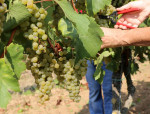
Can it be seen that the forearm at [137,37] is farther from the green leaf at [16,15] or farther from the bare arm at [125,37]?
the green leaf at [16,15]

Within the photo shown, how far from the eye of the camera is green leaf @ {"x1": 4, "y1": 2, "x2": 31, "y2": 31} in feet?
3.16

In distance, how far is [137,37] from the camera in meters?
1.59

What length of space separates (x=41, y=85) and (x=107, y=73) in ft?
9.29

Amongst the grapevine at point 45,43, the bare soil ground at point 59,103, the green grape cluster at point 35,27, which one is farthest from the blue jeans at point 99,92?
the green grape cluster at point 35,27

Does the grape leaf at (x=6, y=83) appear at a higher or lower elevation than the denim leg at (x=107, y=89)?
higher

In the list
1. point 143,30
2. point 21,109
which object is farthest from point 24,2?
point 21,109

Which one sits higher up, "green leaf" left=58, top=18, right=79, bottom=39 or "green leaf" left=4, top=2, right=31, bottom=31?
"green leaf" left=4, top=2, right=31, bottom=31

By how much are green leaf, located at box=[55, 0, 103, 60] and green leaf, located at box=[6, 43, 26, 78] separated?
1.01 feet

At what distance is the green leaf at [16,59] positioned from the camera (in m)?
0.96

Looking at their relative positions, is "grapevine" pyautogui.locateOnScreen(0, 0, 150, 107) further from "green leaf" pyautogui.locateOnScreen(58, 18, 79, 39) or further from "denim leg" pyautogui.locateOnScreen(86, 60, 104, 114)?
"denim leg" pyautogui.locateOnScreen(86, 60, 104, 114)

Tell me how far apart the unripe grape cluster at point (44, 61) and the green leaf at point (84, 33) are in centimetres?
12

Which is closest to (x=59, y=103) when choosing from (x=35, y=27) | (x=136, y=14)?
(x=136, y=14)

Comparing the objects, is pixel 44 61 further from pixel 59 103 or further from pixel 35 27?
pixel 59 103

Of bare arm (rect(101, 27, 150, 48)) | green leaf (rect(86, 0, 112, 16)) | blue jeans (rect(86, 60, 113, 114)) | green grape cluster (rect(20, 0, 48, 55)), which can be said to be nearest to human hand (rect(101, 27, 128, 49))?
bare arm (rect(101, 27, 150, 48))
